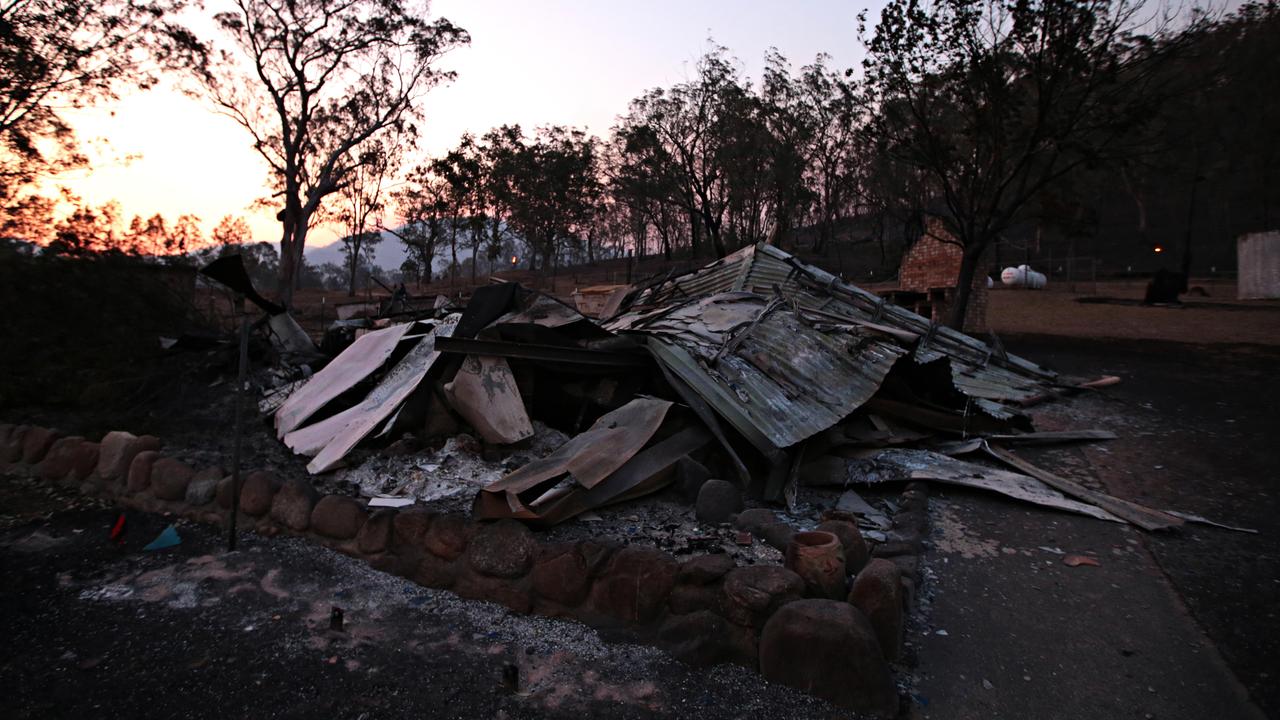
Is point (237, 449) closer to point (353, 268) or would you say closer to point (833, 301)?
point (833, 301)

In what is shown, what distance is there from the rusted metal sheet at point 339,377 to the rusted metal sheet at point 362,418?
0.75ft

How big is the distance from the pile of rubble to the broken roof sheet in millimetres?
2350

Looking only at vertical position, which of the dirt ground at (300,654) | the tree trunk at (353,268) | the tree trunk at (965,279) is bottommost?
the dirt ground at (300,654)

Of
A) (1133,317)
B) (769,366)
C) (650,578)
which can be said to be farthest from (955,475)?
(1133,317)

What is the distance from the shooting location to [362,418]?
5.38 m

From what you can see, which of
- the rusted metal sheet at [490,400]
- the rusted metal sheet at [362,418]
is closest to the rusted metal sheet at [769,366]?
the rusted metal sheet at [490,400]

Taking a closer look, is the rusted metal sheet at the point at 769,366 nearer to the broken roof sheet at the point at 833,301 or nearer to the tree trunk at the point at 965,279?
the broken roof sheet at the point at 833,301

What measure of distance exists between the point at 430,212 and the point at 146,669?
39097 mm

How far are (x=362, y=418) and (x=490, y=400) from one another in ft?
4.10

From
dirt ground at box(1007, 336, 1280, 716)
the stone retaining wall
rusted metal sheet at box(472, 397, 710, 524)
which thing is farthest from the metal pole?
dirt ground at box(1007, 336, 1280, 716)

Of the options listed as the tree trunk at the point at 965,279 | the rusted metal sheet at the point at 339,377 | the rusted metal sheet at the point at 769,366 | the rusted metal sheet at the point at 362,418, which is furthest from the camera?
the tree trunk at the point at 965,279

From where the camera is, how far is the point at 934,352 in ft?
30.4

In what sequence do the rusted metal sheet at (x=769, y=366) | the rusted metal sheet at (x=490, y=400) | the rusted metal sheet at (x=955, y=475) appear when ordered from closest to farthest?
the rusted metal sheet at (x=955, y=475), the rusted metal sheet at (x=769, y=366), the rusted metal sheet at (x=490, y=400)

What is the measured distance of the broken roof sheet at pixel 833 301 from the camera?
9.26 m
